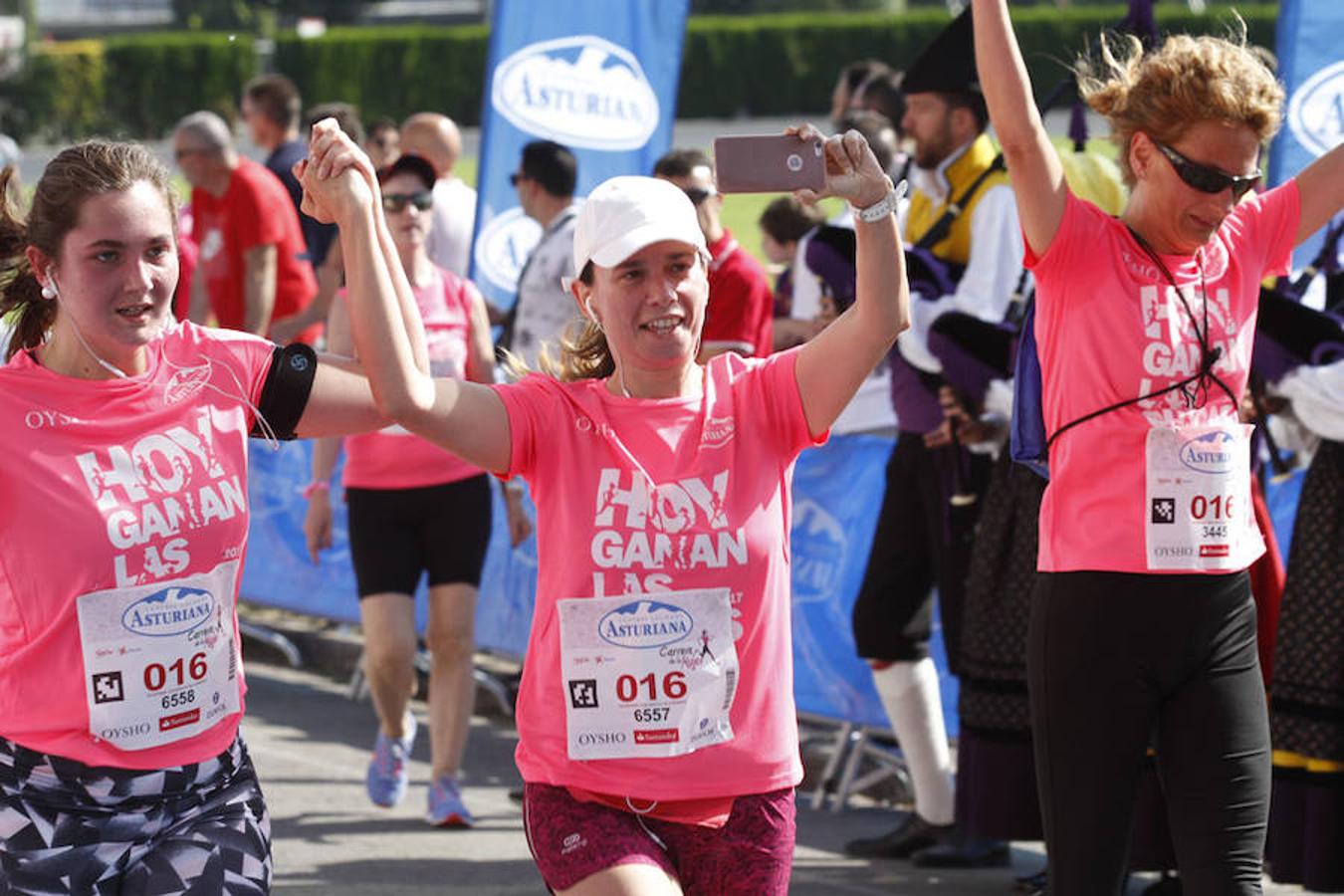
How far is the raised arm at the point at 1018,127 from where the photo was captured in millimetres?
4258

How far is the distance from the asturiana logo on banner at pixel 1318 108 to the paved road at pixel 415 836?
219 cm

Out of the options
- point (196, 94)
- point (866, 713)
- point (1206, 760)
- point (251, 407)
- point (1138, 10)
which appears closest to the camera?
point (251, 407)

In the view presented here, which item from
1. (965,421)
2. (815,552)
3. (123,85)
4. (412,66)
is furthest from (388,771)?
(412,66)

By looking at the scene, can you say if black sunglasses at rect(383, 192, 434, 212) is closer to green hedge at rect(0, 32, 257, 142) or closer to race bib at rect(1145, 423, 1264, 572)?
race bib at rect(1145, 423, 1264, 572)

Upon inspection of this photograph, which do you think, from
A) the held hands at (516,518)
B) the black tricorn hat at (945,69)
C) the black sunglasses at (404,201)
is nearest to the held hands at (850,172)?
the black tricorn hat at (945,69)

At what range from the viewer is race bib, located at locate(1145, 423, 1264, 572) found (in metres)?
4.44

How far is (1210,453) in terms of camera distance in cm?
451

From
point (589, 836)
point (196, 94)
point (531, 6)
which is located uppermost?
point (196, 94)

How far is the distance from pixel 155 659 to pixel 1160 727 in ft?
6.50

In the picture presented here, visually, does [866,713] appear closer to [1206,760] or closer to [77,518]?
[1206,760]

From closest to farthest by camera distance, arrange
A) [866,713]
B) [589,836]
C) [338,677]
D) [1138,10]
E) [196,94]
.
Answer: [589,836] < [1138,10] < [866,713] < [338,677] < [196,94]

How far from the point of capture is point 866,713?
7.55 meters

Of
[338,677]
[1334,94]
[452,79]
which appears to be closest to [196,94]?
[452,79]

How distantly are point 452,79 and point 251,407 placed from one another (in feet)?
166
